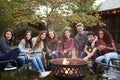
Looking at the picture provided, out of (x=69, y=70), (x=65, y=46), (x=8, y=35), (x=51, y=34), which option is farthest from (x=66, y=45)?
(x=69, y=70)

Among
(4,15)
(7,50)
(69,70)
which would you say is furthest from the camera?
(4,15)

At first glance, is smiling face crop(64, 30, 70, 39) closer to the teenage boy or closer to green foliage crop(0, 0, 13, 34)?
the teenage boy

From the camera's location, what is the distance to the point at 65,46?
22.9 feet

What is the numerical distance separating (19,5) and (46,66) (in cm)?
677

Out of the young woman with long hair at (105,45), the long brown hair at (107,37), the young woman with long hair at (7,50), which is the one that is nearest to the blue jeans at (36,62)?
the young woman with long hair at (7,50)

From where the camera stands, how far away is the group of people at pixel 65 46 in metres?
6.24

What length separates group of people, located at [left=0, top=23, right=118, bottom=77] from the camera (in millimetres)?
6242

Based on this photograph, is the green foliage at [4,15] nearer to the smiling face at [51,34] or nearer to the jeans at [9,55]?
the smiling face at [51,34]

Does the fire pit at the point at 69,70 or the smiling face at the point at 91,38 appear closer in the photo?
the fire pit at the point at 69,70

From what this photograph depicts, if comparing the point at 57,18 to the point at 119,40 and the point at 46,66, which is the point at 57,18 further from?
the point at 46,66

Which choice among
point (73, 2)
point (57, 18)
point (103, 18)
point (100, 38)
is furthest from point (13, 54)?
point (103, 18)

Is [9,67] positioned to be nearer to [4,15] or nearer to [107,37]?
[107,37]

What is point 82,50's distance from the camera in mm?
7043

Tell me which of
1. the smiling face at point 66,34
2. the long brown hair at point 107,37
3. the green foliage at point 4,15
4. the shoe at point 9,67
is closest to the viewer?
the shoe at point 9,67
